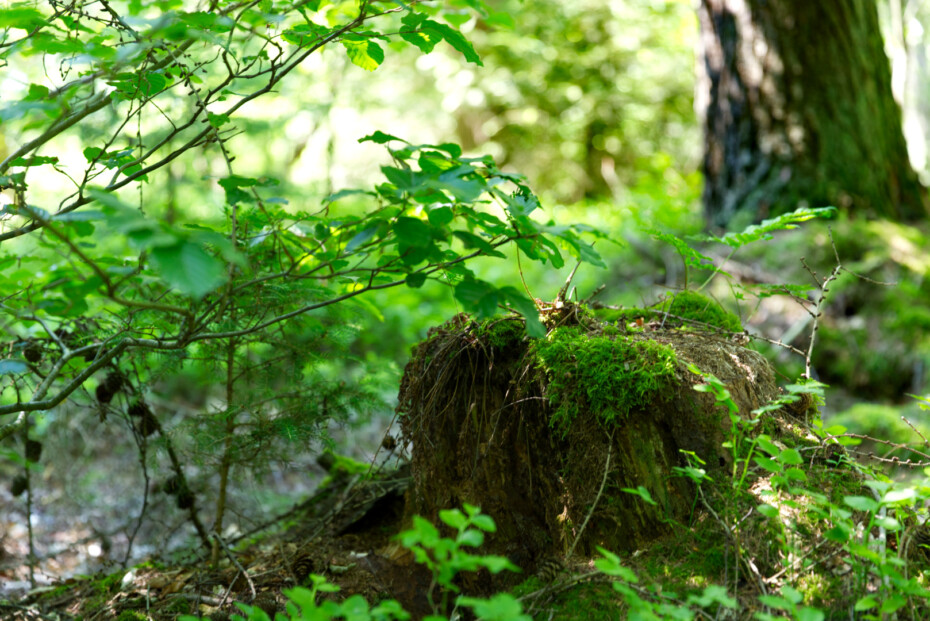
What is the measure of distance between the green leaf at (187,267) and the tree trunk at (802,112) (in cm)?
563

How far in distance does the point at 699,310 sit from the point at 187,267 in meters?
2.50

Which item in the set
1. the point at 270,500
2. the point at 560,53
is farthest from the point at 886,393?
the point at 560,53

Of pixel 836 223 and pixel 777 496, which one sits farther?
pixel 836 223

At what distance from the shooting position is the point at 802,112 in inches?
233

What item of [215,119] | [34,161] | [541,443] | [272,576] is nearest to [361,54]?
[215,119]

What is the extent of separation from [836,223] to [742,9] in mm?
2335

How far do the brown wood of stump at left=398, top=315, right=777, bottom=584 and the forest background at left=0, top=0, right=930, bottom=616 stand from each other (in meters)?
0.40

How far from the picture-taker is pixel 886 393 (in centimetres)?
505

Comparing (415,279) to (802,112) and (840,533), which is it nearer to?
(840,533)

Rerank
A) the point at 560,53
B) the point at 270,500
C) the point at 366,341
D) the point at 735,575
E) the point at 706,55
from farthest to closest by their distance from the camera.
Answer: the point at 560,53 < the point at 366,341 < the point at 706,55 < the point at 270,500 < the point at 735,575

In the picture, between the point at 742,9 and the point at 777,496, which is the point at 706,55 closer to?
the point at 742,9

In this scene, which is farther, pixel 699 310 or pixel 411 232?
pixel 699 310

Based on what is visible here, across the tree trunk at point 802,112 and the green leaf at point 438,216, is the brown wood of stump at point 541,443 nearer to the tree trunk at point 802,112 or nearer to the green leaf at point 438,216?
the green leaf at point 438,216

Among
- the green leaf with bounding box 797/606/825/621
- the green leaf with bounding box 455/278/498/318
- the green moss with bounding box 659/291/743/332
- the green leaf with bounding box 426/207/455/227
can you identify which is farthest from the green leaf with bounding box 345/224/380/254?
the green moss with bounding box 659/291/743/332
